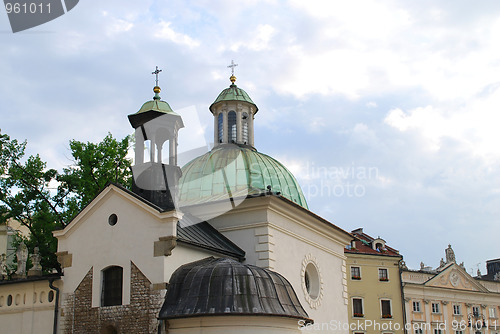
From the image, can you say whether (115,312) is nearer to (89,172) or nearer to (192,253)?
(192,253)

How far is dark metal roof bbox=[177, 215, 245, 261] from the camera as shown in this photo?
1751 cm

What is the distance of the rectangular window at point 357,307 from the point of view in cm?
3956

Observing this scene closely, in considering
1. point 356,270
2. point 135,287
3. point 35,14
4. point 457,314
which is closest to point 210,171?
point 135,287

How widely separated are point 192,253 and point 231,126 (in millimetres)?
10576

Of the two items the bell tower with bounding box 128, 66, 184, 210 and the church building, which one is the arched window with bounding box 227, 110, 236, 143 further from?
the bell tower with bounding box 128, 66, 184, 210

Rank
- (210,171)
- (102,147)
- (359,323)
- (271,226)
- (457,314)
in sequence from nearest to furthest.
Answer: (271,226) → (210,171) → (102,147) → (359,323) → (457,314)

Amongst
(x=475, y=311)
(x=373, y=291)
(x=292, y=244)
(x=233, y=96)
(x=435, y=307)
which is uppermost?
(x=233, y=96)

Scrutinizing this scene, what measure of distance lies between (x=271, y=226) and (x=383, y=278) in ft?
77.8

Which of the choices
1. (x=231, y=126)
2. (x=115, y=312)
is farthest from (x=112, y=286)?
(x=231, y=126)

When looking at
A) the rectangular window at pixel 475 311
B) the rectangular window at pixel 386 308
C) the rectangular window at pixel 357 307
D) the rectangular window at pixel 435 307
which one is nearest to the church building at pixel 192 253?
the rectangular window at pixel 357 307

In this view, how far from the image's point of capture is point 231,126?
88.4ft

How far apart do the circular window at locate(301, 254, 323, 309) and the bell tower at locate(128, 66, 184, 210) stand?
20.0ft

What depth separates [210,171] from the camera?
928 inches

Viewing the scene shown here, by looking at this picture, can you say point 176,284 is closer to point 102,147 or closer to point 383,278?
point 102,147
